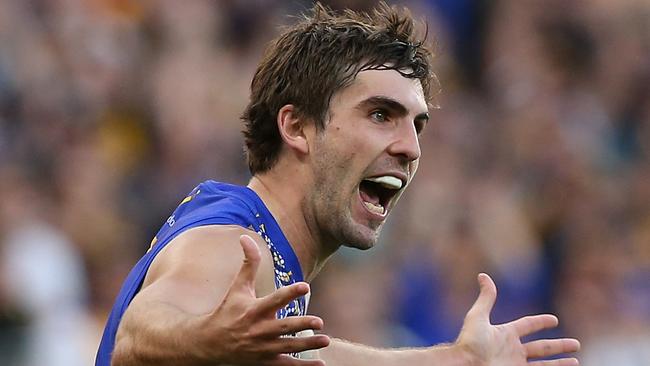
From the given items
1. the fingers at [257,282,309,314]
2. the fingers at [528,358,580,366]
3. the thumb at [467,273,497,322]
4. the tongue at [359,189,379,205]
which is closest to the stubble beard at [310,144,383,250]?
the tongue at [359,189,379,205]

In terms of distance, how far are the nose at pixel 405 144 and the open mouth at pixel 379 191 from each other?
0.09m

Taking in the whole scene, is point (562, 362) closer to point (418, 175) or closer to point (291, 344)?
point (291, 344)

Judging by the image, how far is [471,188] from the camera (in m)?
10.5

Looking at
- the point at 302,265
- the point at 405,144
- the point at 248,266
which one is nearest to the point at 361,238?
the point at 302,265

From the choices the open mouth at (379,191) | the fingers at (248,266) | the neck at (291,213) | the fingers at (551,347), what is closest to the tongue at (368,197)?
the open mouth at (379,191)

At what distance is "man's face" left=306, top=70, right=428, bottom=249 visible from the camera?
4.86m

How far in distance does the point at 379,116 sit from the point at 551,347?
1.20 meters

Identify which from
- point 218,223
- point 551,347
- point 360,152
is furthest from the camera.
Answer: point 551,347

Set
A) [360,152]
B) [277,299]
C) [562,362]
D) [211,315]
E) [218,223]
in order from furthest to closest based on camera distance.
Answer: [562,362] < [360,152] < [218,223] < [211,315] < [277,299]

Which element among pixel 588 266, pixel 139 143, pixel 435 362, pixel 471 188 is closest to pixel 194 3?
pixel 139 143

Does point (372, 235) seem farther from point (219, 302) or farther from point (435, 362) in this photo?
point (219, 302)

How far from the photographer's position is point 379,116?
489cm

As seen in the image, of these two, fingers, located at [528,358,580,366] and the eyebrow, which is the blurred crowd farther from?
the eyebrow

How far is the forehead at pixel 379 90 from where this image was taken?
4.88 metres
